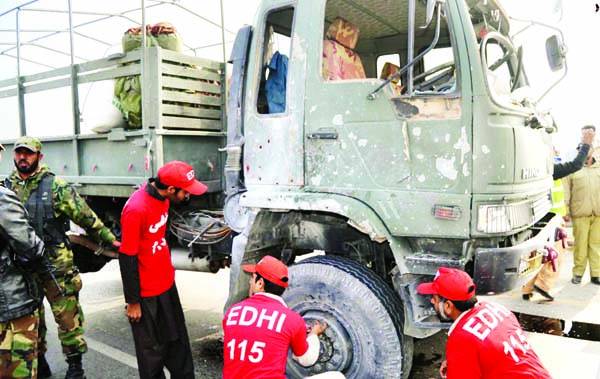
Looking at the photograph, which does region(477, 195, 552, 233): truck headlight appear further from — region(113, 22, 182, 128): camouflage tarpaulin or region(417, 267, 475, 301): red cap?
region(113, 22, 182, 128): camouflage tarpaulin

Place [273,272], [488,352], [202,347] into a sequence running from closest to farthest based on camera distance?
1. [488,352]
2. [273,272]
3. [202,347]

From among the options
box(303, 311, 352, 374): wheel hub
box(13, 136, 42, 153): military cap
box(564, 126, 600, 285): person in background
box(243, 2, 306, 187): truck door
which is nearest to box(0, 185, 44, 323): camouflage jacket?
box(13, 136, 42, 153): military cap

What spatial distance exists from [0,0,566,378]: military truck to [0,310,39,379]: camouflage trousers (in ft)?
4.15

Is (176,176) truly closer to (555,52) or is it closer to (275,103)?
(275,103)

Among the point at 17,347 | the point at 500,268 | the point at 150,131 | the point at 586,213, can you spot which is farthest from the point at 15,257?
the point at 586,213

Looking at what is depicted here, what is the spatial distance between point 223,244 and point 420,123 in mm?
1862

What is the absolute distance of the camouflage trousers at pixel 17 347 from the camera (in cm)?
273

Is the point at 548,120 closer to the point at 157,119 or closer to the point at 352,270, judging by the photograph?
the point at 352,270

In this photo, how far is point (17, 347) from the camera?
9.02 feet

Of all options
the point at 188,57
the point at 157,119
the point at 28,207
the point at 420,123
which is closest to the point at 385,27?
the point at 420,123

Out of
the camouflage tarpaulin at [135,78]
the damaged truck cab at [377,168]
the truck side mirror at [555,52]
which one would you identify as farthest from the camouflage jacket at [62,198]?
the truck side mirror at [555,52]

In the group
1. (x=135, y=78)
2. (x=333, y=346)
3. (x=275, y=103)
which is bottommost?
(x=333, y=346)

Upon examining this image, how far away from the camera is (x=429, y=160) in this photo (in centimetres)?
255

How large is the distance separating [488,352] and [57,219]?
9.73 feet
